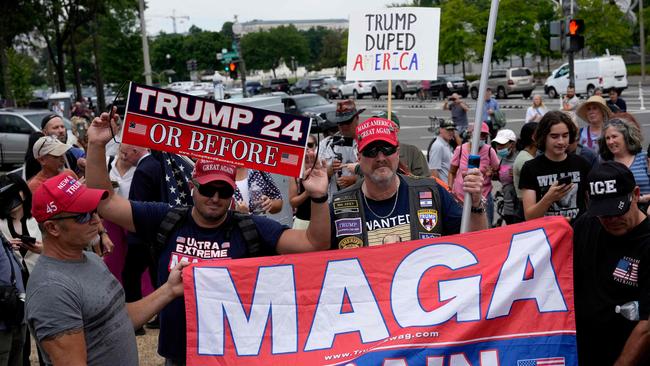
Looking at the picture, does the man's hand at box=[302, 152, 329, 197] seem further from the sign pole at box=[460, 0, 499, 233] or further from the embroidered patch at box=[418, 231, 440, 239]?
the sign pole at box=[460, 0, 499, 233]

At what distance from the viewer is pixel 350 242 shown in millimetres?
4344

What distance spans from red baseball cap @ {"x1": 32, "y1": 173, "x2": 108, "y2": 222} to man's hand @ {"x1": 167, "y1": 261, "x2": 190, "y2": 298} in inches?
23.4

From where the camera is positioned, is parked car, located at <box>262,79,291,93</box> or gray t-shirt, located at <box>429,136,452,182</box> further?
parked car, located at <box>262,79,291,93</box>

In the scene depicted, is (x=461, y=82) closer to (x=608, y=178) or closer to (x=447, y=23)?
(x=447, y=23)

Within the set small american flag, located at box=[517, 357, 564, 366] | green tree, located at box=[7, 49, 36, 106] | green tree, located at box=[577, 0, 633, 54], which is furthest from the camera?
green tree, located at box=[7, 49, 36, 106]

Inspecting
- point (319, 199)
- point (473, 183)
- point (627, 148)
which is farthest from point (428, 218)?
point (627, 148)

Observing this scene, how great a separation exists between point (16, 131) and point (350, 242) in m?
22.1

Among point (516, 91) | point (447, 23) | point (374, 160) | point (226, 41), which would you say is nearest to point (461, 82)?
point (516, 91)

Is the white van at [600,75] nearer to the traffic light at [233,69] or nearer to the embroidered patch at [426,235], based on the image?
the traffic light at [233,69]

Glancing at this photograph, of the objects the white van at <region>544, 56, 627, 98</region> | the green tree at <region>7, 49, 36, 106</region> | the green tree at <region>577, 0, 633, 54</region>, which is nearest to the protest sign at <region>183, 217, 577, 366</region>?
the white van at <region>544, 56, 627, 98</region>

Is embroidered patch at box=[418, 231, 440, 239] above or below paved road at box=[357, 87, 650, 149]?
above

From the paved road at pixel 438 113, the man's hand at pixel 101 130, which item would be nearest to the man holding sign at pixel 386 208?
the man's hand at pixel 101 130

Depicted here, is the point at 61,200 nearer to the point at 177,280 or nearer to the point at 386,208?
the point at 177,280

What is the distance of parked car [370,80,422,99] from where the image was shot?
47.7m
